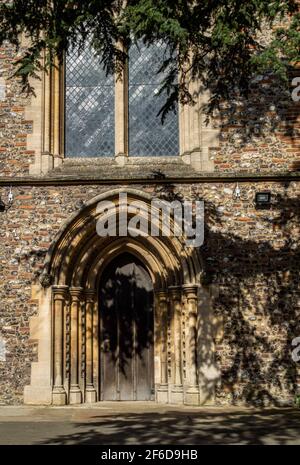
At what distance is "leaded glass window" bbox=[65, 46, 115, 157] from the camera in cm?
1092

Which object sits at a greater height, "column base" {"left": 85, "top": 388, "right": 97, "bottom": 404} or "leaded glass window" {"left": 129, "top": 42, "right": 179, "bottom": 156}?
"leaded glass window" {"left": 129, "top": 42, "right": 179, "bottom": 156}

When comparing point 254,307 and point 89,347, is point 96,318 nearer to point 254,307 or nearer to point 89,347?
point 89,347

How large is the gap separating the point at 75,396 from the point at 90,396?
29 centimetres

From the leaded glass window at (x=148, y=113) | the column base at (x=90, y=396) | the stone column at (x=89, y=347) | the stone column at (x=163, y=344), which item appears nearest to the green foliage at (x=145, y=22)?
the leaded glass window at (x=148, y=113)

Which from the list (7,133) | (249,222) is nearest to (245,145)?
(249,222)

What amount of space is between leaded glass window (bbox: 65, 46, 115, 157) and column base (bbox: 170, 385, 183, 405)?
12.7 feet

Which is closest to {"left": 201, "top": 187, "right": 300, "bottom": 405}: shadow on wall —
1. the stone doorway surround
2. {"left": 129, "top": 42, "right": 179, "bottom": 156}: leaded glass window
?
the stone doorway surround

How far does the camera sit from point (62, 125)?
Answer: 35.7 feet

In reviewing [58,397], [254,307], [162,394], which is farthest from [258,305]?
[58,397]

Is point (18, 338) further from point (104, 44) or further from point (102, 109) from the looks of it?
point (104, 44)

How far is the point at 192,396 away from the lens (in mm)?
9742

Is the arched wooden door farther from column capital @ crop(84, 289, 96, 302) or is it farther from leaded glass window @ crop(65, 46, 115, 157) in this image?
leaded glass window @ crop(65, 46, 115, 157)

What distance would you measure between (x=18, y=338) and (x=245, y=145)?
14.9ft

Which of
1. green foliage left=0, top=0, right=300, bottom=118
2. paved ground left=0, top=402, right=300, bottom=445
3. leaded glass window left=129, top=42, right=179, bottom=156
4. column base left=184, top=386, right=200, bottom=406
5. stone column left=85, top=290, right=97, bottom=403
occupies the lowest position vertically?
paved ground left=0, top=402, right=300, bottom=445
